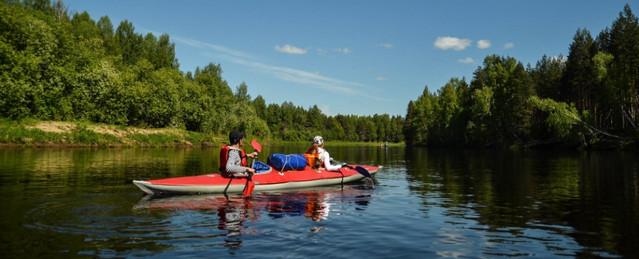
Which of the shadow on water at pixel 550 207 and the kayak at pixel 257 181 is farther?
the kayak at pixel 257 181

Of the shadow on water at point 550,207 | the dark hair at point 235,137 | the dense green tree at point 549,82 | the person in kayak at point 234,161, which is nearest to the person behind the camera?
the shadow on water at point 550,207

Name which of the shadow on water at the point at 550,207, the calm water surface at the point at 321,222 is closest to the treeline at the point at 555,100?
the shadow on water at the point at 550,207

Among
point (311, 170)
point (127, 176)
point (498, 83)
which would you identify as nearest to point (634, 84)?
point (498, 83)

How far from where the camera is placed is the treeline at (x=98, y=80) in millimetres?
52906

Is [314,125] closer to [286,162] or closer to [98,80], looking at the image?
[98,80]

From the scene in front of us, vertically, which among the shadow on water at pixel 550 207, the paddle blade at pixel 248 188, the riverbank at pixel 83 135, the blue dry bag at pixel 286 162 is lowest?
the shadow on water at pixel 550 207

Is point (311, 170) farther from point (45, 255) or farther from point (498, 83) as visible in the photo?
point (498, 83)

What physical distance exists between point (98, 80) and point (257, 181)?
182ft

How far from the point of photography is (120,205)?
1302 cm

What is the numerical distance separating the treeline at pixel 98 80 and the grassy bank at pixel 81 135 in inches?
91.5

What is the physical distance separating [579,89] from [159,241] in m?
74.8

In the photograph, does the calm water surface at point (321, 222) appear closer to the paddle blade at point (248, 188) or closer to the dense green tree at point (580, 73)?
the paddle blade at point (248, 188)

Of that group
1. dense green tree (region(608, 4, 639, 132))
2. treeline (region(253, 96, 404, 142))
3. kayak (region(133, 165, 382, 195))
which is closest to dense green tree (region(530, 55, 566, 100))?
dense green tree (region(608, 4, 639, 132))

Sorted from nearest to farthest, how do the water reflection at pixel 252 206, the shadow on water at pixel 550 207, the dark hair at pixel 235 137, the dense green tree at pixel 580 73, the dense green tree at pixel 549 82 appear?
1. the shadow on water at pixel 550 207
2. the water reflection at pixel 252 206
3. the dark hair at pixel 235 137
4. the dense green tree at pixel 580 73
5. the dense green tree at pixel 549 82
